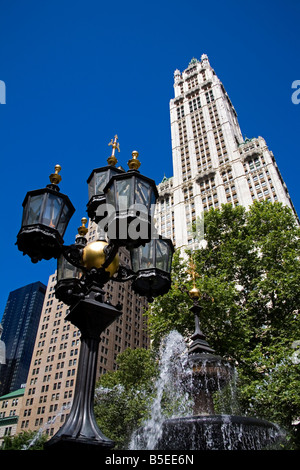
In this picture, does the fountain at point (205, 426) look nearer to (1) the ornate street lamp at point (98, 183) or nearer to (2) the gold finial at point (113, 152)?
(1) the ornate street lamp at point (98, 183)

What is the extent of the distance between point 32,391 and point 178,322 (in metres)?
63.9

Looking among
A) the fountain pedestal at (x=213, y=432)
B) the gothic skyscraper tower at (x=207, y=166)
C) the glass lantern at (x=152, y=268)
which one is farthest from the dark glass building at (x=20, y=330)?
the glass lantern at (x=152, y=268)

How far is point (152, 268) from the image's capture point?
217 inches

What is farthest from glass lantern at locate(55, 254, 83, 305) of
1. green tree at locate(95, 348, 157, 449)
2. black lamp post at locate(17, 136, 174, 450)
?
green tree at locate(95, 348, 157, 449)

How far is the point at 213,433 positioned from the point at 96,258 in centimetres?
511

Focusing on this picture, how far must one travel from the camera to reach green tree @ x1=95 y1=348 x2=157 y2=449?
21.6 m

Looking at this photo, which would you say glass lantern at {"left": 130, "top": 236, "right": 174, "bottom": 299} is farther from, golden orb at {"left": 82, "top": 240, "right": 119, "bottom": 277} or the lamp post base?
the lamp post base

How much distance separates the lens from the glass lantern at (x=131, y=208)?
443 centimetres

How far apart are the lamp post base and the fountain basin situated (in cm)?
425

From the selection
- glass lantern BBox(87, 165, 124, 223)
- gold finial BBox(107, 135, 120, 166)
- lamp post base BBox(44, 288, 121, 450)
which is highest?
gold finial BBox(107, 135, 120, 166)

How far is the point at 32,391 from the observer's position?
2719 inches
